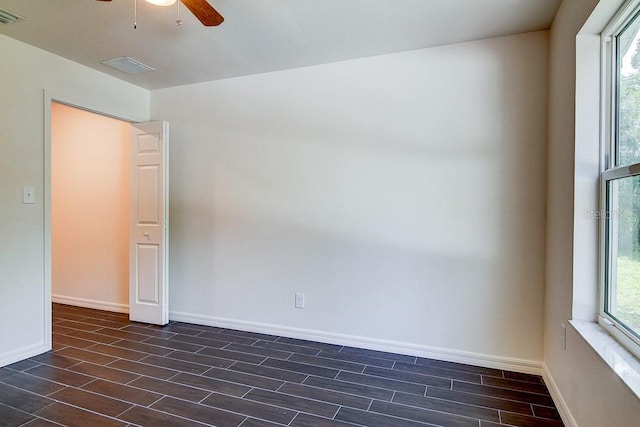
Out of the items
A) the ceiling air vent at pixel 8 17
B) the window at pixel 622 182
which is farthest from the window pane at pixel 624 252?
the ceiling air vent at pixel 8 17

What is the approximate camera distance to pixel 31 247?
290 centimetres

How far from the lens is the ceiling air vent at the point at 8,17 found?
7.80ft

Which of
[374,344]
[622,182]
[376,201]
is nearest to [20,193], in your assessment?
[376,201]

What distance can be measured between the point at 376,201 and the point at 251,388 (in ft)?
5.38

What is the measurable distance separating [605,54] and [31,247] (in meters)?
3.99

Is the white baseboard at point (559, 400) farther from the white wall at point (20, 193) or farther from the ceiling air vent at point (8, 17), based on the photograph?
the ceiling air vent at point (8, 17)

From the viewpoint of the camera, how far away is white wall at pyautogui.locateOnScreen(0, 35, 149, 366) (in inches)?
108

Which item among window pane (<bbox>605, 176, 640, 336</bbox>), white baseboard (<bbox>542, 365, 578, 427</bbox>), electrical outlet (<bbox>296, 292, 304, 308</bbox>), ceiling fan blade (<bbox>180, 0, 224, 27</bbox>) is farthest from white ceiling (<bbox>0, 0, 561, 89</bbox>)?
white baseboard (<bbox>542, 365, 578, 427</bbox>)

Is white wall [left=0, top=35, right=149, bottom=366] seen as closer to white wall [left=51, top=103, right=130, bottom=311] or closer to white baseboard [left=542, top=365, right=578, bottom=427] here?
white wall [left=51, top=103, right=130, bottom=311]

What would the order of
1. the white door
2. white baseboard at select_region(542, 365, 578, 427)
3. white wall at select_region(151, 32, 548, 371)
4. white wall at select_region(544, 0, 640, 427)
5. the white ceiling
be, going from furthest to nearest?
1. the white door
2. white wall at select_region(151, 32, 548, 371)
3. the white ceiling
4. white baseboard at select_region(542, 365, 578, 427)
5. white wall at select_region(544, 0, 640, 427)

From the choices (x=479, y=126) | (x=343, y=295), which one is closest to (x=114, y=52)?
(x=343, y=295)

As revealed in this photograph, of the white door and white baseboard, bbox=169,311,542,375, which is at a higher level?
the white door

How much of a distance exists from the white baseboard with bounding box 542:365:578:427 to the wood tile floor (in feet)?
0.18

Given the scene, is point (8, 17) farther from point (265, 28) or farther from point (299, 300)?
point (299, 300)
